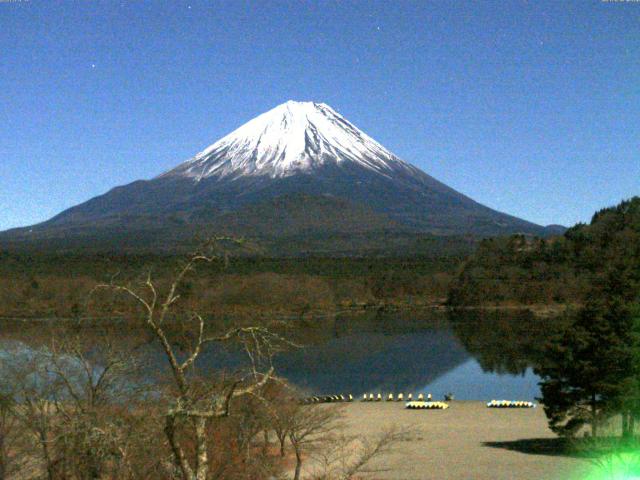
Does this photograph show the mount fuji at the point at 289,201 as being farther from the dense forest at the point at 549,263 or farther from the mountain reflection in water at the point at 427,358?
the mountain reflection in water at the point at 427,358

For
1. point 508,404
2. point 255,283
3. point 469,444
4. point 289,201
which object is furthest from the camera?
point 289,201

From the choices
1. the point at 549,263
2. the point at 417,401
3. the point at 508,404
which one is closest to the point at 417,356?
the point at 417,401

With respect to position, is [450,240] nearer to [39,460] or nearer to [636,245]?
[636,245]

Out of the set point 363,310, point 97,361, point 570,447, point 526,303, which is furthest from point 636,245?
point 97,361

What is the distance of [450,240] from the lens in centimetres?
11288

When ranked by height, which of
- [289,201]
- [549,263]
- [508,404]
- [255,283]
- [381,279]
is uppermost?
[289,201]

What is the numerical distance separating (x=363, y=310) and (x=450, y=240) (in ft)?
166

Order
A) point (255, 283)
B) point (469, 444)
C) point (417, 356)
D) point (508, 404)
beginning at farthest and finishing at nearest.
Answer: point (255, 283), point (417, 356), point (508, 404), point (469, 444)

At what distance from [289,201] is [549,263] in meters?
65.1

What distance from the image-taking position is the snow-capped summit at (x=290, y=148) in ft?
512

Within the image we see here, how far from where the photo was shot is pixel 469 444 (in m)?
18.5

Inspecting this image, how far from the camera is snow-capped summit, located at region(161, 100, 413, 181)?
512 feet

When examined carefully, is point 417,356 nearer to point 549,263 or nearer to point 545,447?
point 545,447

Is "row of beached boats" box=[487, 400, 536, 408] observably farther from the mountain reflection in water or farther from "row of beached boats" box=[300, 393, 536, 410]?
the mountain reflection in water
